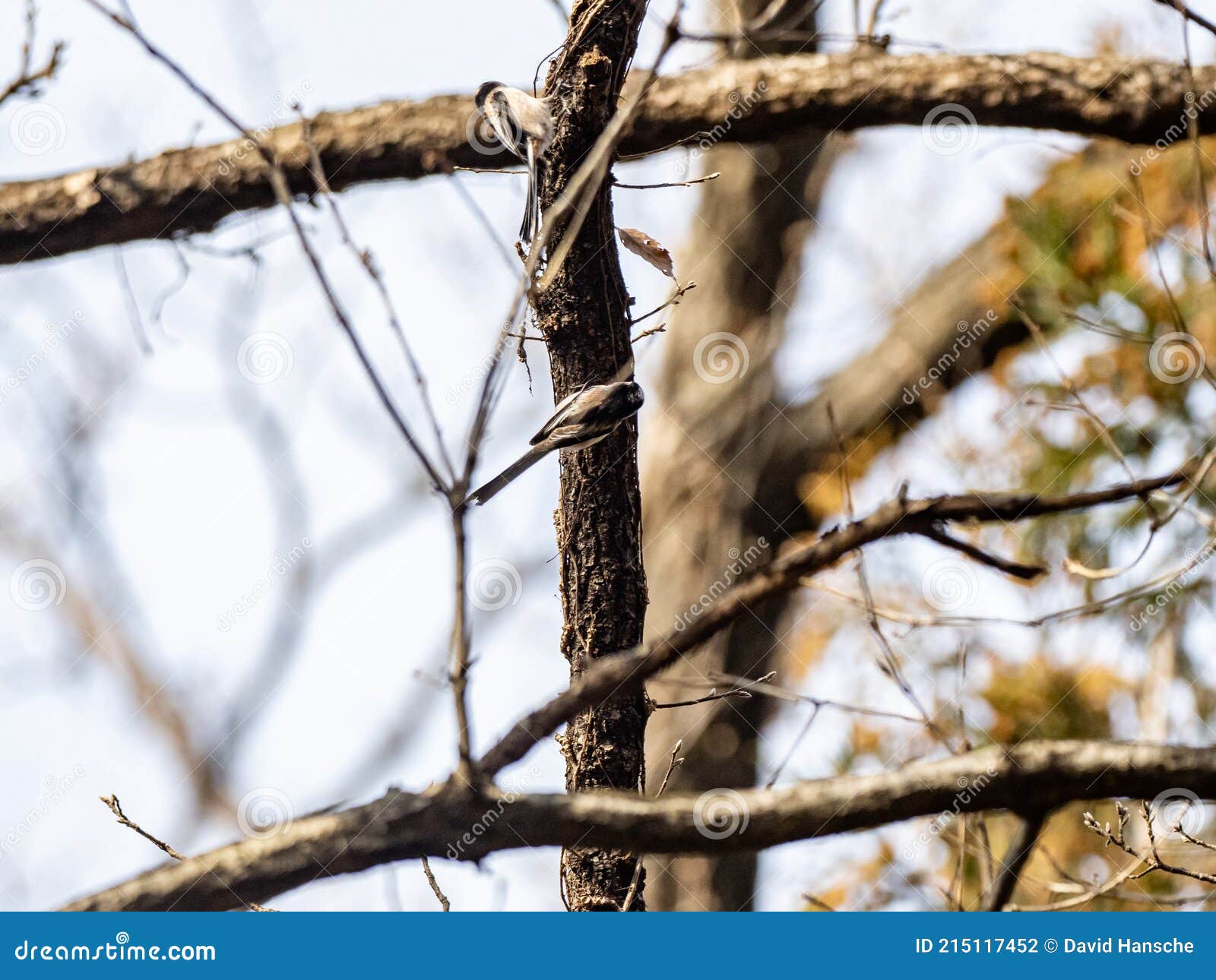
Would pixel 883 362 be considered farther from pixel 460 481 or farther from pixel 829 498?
pixel 460 481

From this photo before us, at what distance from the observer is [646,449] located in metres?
6.76

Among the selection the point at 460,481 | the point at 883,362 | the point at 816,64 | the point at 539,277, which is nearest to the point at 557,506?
the point at 539,277

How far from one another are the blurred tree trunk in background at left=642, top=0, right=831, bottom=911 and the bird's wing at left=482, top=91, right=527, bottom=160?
4.11 m

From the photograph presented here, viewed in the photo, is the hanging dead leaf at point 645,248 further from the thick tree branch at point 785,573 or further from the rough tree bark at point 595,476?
the thick tree branch at point 785,573

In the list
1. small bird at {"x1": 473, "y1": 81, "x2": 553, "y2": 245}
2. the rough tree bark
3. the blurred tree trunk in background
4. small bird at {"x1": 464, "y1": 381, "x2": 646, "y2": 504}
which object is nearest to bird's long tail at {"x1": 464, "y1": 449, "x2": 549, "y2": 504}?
small bird at {"x1": 464, "y1": 381, "x2": 646, "y2": 504}

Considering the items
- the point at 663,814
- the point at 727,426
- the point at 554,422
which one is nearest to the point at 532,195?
the point at 554,422

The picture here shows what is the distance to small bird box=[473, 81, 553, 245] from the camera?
1822 millimetres

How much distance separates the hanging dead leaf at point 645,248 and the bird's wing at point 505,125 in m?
0.25

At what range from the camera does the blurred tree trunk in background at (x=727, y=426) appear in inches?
233

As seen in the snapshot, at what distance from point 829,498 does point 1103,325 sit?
2.34 meters

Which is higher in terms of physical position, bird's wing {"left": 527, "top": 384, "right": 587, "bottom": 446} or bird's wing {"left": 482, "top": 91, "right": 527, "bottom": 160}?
bird's wing {"left": 482, "top": 91, "right": 527, "bottom": 160}

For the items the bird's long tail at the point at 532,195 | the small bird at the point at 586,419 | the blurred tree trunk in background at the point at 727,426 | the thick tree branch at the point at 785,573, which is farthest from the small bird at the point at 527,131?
the blurred tree trunk in background at the point at 727,426

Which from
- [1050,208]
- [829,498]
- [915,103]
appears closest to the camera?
[915,103]

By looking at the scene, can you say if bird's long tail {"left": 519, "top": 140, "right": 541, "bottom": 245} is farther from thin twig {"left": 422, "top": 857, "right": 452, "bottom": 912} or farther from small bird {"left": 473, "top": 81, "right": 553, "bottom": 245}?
thin twig {"left": 422, "top": 857, "right": 452, "bottom": 912}
